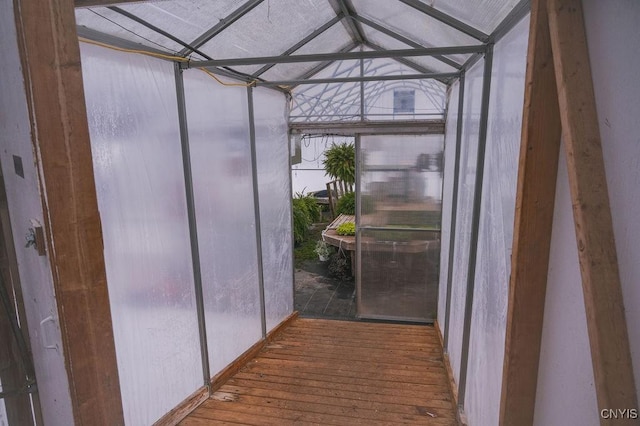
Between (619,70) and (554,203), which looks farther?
(554,203)

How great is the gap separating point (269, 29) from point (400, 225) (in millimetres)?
2495

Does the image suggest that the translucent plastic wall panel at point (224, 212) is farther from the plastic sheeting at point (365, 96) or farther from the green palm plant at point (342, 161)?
the green palm plant at point (342, 161)

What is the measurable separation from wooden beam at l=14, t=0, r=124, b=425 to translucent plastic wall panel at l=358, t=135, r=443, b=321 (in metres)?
3.50

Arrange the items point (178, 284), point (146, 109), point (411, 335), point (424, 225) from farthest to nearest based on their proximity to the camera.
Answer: point (424, 225) → point (411, 335) → point (178, 284) → point (146, 109)

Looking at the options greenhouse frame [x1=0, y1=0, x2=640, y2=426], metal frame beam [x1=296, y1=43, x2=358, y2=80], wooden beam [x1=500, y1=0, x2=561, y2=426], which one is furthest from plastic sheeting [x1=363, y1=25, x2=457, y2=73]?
wooden beam [x1=500, y1=0, x2=561, y2=426]

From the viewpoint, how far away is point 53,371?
1.15 m

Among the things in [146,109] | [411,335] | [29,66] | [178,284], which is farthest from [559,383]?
[411,335]

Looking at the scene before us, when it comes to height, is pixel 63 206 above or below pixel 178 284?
above

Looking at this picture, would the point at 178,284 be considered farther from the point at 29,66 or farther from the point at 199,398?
the point at 29,66

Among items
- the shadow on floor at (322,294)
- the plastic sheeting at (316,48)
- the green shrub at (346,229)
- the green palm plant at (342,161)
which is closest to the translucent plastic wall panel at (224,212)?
the plastic sheeting at (316,48)

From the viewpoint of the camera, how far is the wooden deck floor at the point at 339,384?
8.50 feet

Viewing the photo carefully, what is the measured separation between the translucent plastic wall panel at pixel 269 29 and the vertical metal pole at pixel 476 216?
4.34 feet

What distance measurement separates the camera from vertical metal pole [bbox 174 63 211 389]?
94.7 inches

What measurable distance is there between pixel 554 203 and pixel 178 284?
210 centimetres
